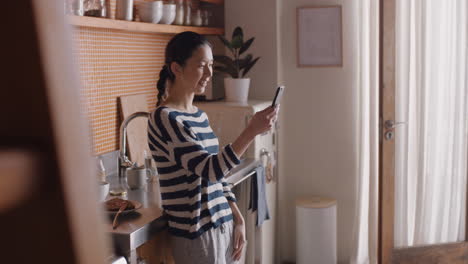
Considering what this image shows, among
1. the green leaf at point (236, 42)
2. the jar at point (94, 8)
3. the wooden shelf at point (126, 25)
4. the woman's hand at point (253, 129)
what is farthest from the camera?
the green leaf at point (236, 42)

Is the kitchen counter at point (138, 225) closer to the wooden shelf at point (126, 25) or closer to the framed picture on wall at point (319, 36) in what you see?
the wooden shelf at point (126, 25)

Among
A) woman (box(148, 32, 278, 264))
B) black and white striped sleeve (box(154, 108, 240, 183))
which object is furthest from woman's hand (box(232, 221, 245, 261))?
black and white striped sleeve (box(154, 108, 240, 183))

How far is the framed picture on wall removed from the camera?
12.6ft

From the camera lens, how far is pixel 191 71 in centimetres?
214

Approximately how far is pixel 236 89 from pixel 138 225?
170 cm

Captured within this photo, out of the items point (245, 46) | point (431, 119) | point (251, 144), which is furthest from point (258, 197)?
point (431, 119)

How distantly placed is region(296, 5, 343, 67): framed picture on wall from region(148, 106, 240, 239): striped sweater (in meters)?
1.86

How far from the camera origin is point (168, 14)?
3125 mm

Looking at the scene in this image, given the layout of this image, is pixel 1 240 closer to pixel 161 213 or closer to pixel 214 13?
pixel 161 213

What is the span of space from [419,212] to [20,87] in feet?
12.5

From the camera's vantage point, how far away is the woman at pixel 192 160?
1.99 m

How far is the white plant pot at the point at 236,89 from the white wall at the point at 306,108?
0.89ft

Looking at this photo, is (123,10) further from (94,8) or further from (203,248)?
(203,248)

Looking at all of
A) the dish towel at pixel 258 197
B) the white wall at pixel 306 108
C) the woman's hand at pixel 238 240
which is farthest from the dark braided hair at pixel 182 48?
the white wall at pixel 306 108
